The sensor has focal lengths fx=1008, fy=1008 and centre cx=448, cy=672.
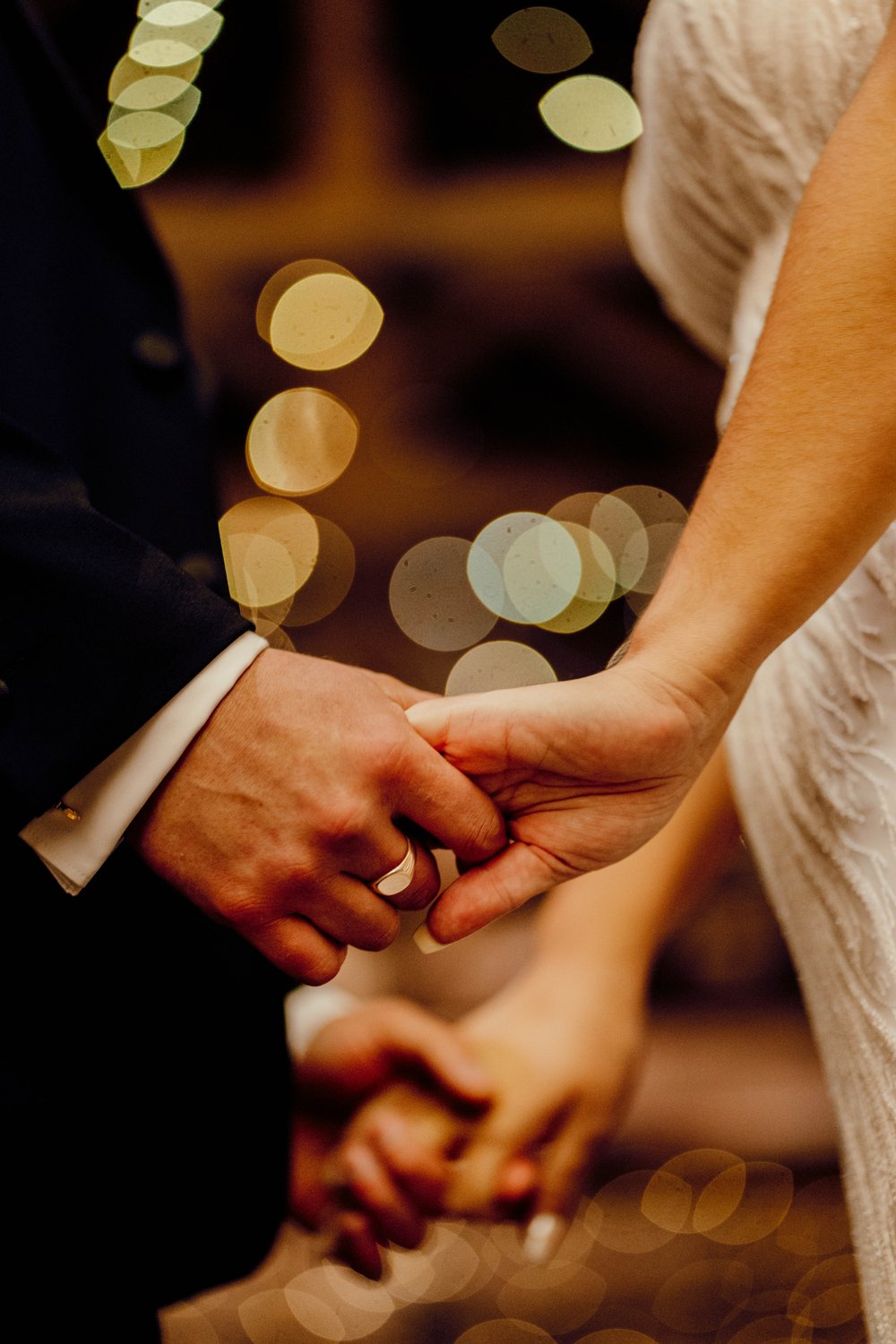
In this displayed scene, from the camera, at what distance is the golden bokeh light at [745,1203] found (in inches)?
69.8

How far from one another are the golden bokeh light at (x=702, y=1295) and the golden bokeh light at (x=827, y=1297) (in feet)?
0.29

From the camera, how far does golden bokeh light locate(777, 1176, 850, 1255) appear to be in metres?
1.77

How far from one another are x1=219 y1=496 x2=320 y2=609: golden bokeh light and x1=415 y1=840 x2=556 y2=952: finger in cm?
23

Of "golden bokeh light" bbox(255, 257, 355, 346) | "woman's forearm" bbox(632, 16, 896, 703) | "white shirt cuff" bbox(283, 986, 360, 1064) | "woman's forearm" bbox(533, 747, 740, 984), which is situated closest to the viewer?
"woman's forearm" bbox(632, 16, 896, 703)

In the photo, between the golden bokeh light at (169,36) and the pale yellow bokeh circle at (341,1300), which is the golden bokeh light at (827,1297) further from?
the golden bokeh light at (169,36)

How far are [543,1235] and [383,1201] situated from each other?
14 centimetres

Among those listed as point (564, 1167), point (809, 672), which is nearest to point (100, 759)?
point (809, 672)

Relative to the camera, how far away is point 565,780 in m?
0.55

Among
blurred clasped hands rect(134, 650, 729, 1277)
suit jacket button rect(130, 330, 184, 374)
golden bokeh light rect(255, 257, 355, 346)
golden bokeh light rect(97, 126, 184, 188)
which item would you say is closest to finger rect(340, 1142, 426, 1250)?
blurred clasped hands rect(134, 650, 729, 1277)

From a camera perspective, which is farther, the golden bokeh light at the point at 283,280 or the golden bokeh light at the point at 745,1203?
the golden bokeh light at the point at 283,280

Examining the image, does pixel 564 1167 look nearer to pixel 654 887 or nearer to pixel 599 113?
pixel 654 887

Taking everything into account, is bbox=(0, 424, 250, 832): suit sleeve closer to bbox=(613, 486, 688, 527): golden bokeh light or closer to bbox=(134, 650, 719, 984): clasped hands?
bbox=(134, 650, 719, 984): clasped hands

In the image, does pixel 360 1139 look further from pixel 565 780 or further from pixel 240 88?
pixel 240 88

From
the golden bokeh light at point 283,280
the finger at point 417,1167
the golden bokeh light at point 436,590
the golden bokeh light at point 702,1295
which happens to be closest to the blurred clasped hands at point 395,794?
the golden bokeh light at point 436,590
